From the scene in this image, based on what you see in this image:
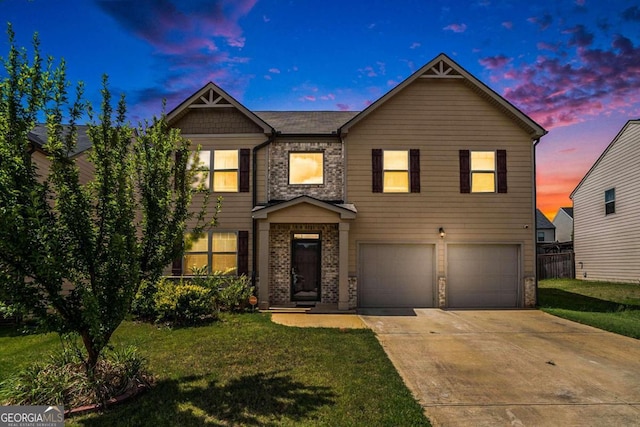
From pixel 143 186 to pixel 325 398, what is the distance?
3965 millimetres

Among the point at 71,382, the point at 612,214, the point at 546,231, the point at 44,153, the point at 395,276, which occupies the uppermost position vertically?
the point at 44,153

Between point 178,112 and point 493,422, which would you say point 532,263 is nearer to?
point 493,422

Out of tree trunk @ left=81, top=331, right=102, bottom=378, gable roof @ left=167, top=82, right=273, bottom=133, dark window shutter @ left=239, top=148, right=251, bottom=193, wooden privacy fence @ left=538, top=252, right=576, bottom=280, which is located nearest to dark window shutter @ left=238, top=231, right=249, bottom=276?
dark window shutter @ left=239, top=148, right=251, bottom=193

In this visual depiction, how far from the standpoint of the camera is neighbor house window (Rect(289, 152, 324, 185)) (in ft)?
45.3

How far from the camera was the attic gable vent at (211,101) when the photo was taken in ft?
45.3

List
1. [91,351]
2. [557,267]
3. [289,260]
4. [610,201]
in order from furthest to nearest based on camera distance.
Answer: [557,267] → [610,201] → [289,260] → [91,351]

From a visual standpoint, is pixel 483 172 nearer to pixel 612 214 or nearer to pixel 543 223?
pixel 612 214

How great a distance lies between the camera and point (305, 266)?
1349 centimetres

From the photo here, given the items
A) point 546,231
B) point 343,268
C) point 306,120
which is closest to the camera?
point 343,268

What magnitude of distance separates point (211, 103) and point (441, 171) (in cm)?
872

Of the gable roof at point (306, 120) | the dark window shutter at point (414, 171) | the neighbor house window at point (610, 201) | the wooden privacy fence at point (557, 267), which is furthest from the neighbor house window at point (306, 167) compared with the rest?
the wooden privacy fence at point (557, 267)

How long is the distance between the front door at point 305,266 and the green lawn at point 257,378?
3957mm

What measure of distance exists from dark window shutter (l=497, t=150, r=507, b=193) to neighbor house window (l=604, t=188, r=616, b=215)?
463 inches

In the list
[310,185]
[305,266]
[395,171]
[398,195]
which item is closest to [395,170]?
[395,171]
